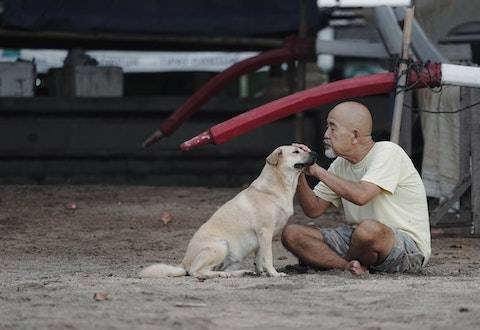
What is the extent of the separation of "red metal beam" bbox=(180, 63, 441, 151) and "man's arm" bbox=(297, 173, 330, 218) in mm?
1035

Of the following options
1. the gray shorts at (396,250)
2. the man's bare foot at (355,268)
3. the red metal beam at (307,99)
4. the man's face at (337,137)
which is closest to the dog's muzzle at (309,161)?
the man's face at (337,137)

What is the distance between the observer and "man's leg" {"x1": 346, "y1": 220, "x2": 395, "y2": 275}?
7.88 meters

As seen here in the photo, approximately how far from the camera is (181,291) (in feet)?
23.7

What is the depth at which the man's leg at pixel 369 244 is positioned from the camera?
7.88 meters

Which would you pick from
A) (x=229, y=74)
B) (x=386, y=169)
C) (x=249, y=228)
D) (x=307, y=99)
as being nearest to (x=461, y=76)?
(x=307, y=99)

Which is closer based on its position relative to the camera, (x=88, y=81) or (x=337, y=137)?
(x=337, y=137)

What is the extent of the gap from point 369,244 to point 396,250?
0.22 metres

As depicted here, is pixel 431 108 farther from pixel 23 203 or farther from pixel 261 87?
pixel 261 87

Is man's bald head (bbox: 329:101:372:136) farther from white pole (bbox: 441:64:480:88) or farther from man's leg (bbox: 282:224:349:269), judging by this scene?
white pole (bbox: 441:64:480:88)

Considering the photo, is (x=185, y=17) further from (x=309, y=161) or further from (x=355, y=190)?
(x=355, y=190)

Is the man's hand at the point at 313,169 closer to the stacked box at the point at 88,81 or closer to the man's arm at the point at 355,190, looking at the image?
the man's arm at the point at 355,190

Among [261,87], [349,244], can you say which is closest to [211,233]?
[349,244]

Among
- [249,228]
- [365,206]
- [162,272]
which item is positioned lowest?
[162,272]

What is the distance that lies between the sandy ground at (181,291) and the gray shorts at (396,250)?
0.31 ft
